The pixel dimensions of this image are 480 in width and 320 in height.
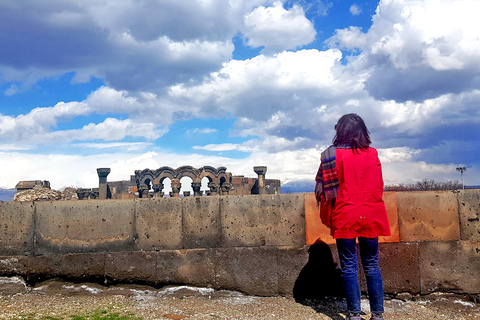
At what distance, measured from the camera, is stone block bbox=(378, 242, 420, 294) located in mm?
4367

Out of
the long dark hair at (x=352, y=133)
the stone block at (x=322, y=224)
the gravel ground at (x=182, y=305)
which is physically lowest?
the gravel ground at (x=182, y=305)

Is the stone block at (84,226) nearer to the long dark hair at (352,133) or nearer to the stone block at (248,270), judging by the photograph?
the stone block at (248,270)

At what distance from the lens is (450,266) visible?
4.39m

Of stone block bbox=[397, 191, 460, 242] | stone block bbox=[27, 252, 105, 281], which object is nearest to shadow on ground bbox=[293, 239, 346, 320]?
stone block bbox=[397, 191, 460, 242]

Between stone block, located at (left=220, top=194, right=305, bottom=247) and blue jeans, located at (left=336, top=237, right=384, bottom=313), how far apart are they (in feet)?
4.16

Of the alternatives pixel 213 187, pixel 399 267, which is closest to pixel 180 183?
pixel 213 187

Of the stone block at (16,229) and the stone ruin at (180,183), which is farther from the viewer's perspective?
the stone ruin at (180,183)

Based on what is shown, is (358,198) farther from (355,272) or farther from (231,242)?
(231,242)

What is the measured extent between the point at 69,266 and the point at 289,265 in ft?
8.61

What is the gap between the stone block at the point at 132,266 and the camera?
15.0 ft

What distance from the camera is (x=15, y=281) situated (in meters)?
4.60

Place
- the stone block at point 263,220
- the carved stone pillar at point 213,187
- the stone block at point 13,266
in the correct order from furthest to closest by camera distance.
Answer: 1. the carved stone pillar at point 213,187
2. the stone block at point 13,266
3. the stone block at point 263,220

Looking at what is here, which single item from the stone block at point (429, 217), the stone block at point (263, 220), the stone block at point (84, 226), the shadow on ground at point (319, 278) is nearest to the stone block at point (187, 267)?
the stone block at point (263, 220)

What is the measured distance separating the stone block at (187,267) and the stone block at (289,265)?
0.78 m
